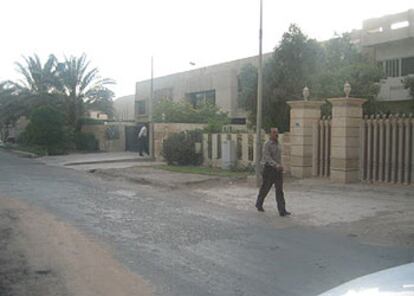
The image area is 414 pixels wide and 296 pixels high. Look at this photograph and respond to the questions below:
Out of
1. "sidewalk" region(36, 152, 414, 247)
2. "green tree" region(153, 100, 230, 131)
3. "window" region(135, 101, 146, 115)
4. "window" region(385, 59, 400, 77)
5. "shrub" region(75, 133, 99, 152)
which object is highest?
"window" region(385, 59, 400, 77)

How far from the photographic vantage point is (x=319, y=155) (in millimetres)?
17125

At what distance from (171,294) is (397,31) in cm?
2764

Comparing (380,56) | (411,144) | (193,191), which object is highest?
(380,56)

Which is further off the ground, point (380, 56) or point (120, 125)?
point (380, 56)

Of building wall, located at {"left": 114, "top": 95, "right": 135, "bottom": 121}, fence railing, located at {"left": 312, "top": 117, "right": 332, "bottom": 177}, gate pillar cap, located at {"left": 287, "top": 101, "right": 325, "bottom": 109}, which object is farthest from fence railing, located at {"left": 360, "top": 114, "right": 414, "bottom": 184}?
building wall, located at {"left": 114, "top": 95, "right": 135, "bottom": 121}

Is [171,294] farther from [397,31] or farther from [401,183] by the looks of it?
[397,31]

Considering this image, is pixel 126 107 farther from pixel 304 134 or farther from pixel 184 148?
pixel 304 134

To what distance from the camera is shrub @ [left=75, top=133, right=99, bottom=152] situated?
39.0m

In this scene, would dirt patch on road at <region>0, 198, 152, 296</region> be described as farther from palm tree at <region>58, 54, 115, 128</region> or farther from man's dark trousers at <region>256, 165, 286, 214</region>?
palm tree at <region>58, 54, 115, 128</region>

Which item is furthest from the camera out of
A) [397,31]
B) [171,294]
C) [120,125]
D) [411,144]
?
[120,125]

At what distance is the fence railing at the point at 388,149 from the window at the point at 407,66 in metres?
16.0

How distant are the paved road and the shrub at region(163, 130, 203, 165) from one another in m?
9.23

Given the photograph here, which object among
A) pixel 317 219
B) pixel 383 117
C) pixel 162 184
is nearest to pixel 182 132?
pixel 162 184

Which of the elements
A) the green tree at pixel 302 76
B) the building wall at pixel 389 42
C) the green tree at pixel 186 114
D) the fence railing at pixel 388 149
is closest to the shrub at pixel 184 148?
the green tree at pixel 302 76
